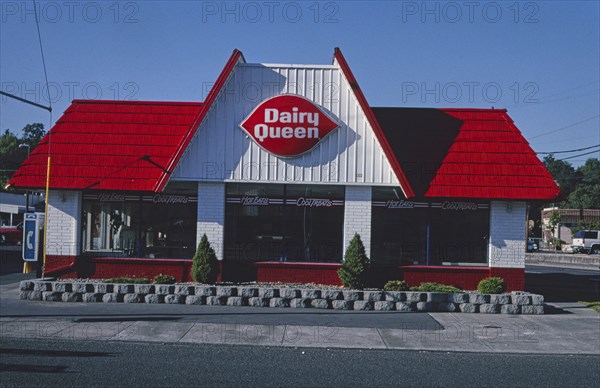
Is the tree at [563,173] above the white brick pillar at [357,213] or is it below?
above

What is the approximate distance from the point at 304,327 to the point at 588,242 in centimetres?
4547

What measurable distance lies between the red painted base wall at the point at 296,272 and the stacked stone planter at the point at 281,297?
1892 millimetres

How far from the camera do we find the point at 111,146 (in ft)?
60.5

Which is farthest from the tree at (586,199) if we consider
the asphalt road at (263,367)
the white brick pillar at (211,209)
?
the asphalt road at (263,367)

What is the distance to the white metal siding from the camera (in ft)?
57.1

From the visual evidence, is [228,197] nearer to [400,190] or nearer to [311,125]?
[311,125]

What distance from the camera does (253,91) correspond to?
57.6ft

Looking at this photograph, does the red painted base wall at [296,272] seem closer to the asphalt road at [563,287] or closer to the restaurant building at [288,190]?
the restaurant building at [288,190]

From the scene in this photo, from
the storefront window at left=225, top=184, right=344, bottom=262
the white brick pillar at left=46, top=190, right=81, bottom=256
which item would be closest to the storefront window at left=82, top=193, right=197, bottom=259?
the white brick pillar at left=46, top=190, right=81, bottom=256

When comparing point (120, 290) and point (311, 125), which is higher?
point (311, 125)

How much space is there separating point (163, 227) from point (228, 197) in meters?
2.27

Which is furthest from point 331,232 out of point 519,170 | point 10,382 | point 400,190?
point 10,382

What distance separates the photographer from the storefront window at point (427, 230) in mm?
17938

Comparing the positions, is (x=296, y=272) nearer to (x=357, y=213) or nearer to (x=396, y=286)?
(x=357, y=213)
